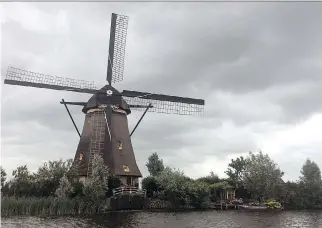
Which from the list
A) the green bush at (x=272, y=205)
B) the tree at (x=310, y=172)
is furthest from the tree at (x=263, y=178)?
the tree at (x=310, y=172)

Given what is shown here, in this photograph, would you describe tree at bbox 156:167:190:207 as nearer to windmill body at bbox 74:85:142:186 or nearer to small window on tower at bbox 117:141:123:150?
windmill body at bbox 74:85:142:186

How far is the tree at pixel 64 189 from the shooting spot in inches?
1312

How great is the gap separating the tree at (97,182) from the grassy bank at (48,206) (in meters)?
0.70

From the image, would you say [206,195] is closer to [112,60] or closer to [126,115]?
[126,115]

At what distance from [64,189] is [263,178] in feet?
89.5

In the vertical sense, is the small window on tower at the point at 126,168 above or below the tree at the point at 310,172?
below

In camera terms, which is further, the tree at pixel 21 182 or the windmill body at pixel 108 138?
the windmill body at pixel 108 138

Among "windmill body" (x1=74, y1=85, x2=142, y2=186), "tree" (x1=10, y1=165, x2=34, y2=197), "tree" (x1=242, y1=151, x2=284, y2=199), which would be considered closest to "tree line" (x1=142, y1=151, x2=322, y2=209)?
"tree" (x1=242, y1=151, x2=284, y2=199)

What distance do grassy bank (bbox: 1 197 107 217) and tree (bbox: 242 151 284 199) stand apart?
77.1 ft

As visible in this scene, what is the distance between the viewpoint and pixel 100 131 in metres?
40.5

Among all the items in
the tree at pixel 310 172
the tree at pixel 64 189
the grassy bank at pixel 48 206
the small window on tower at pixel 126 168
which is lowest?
the grassy bank at pixel 48 206

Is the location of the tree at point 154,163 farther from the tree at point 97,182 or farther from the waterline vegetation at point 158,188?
the tree at point 97,182

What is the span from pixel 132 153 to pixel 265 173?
Answer: 18.7 metres

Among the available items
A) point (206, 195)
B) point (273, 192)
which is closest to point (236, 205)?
point (206, 195)
